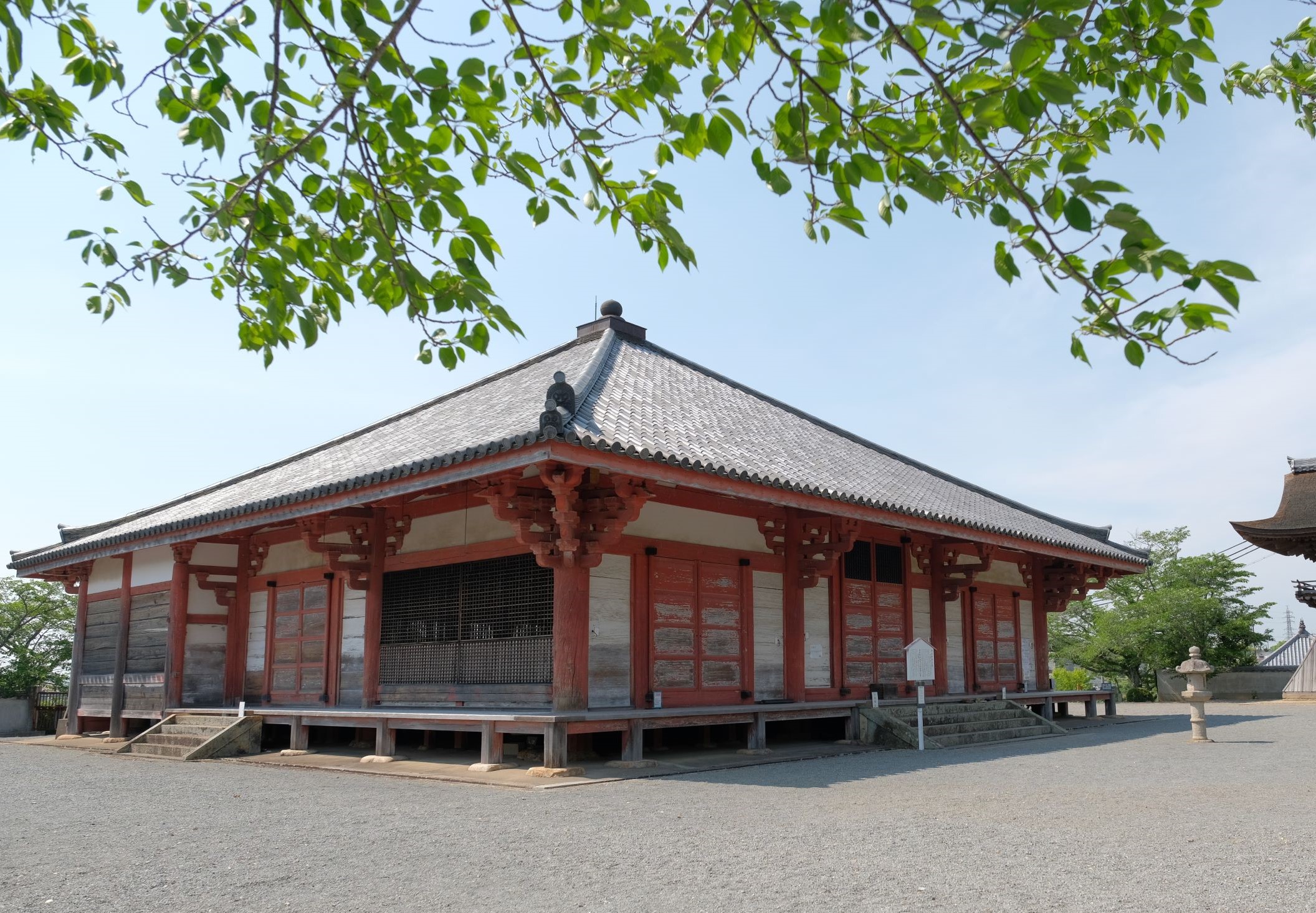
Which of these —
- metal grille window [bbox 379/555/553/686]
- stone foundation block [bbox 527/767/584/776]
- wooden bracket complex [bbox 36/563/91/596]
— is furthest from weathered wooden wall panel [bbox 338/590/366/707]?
wooden bracket complex [bbox 36/563/91/596]

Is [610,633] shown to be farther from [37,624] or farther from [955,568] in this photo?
[37,624]

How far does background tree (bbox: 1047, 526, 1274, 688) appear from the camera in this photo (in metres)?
29.1

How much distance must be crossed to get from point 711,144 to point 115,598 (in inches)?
643

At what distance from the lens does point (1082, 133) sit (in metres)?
4.43

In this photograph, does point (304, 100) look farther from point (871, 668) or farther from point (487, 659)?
point (871, 668)

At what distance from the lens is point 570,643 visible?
10203 millimetres

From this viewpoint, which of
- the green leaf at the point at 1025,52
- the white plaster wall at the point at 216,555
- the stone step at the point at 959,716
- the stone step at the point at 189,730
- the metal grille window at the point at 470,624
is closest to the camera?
the green leaf at the point at 1025,52

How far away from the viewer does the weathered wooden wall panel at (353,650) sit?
43.1 feet

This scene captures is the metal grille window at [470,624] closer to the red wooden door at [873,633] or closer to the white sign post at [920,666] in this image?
the white sign post at [920,666]

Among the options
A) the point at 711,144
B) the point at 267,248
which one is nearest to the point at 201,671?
the point at 267,248

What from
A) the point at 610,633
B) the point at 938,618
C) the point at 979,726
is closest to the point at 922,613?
the point at 938,618

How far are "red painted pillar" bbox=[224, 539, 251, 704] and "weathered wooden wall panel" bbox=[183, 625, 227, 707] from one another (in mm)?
95

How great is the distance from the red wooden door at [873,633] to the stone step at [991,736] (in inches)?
56.6

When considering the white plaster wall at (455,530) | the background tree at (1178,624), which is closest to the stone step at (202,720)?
the white plaster wall at (455,530)
